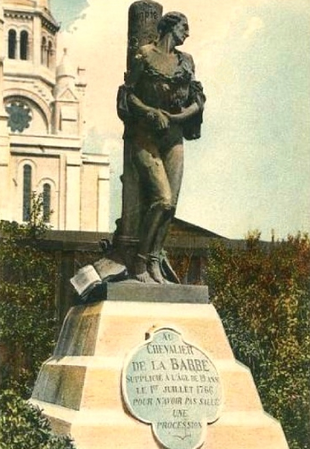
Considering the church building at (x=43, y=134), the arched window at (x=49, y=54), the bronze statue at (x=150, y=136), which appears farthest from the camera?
the arched window at (x=49, y=54)

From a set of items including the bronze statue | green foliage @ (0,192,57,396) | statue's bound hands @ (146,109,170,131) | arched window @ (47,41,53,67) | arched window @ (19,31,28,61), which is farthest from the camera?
arched window @ (47,41,53,67)

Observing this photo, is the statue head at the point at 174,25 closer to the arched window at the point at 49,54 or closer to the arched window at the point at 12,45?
the arched window at the point at 12,45

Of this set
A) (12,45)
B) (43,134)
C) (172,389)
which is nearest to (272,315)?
(172,389)

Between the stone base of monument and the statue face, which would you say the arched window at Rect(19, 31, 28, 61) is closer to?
the statue face

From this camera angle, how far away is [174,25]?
9922 mm

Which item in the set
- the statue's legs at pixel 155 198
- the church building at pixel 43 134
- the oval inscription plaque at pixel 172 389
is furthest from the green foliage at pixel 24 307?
the church building at pixel 43 134

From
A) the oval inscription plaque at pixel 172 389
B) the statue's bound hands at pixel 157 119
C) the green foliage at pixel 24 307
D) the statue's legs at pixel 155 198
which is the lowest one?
the green foliage at pixel 24 307

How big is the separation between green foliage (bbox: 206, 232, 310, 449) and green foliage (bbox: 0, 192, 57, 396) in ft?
9.83

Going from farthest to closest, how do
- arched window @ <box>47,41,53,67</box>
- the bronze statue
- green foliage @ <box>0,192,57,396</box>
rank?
arched window @ <box>47,41,53,67</box> < green foliage @ <box>0,192,57,396</box> < the bronze statue

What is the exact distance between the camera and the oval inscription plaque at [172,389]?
29.2 ft

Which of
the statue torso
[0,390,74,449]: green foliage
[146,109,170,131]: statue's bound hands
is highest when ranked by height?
the statue torso

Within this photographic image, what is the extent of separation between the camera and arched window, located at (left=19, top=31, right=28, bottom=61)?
2813 inches

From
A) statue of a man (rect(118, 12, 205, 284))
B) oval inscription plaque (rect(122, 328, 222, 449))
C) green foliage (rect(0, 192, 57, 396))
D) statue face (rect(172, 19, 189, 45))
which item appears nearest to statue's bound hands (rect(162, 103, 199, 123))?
statue of a man (rect(118, 12, 205, 284))

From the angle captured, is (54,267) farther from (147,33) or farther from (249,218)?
(147,33)
